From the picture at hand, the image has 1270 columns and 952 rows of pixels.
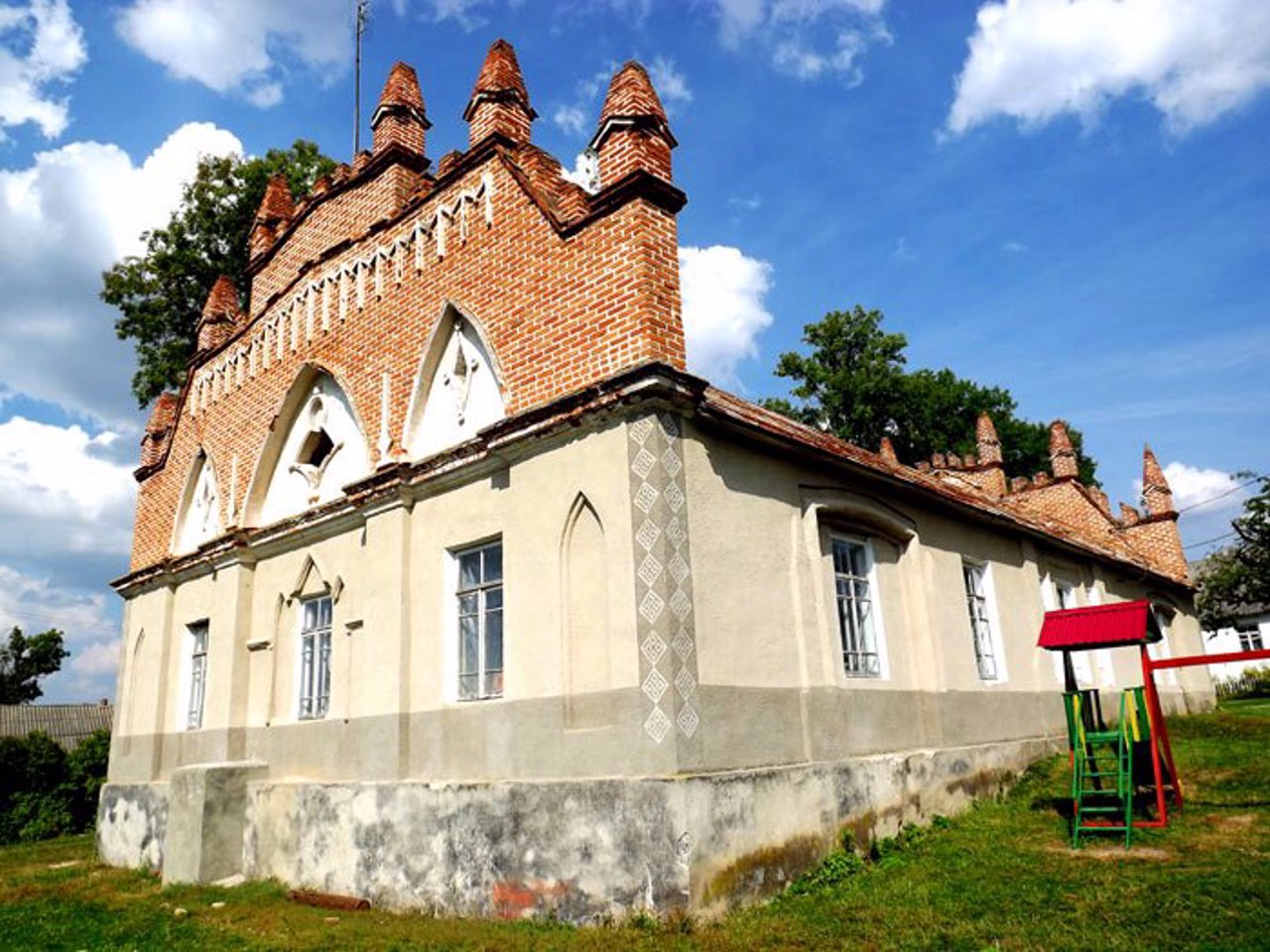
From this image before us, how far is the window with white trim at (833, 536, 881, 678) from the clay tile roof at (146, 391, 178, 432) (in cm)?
1339

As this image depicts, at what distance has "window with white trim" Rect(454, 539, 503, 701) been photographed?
9.11 meters

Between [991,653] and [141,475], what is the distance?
15442 millimetres

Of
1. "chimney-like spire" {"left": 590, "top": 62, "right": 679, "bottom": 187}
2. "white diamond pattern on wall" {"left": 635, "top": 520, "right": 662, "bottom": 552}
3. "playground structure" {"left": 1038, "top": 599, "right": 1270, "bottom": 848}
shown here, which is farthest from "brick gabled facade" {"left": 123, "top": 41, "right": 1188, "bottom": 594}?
"playground structure" {"left": 1038, "top": 599, "right": 1270, "bottom": 848}

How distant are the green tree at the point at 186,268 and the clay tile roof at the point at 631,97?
1719 cm

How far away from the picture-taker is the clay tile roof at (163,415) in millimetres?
17406

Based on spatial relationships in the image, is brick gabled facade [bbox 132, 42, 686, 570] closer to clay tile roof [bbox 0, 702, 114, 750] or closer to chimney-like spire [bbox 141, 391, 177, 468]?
chimney-like spire [bbox 141, 391, 177, 468]

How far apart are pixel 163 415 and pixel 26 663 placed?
40985 mm

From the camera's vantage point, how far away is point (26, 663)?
48.8 m

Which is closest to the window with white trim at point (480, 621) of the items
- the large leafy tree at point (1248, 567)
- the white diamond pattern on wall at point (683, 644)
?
the white diamond pattern on wall at point (683, 644)

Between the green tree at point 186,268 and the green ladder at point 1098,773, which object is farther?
the green tree at point 186,268

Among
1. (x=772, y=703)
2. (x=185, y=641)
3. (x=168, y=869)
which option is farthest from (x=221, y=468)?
(x=772, y=703)

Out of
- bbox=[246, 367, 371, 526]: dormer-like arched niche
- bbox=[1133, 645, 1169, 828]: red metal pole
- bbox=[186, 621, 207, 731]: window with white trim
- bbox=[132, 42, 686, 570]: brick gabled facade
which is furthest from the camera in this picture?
bbox=[186, 621, 207, 731]: window with white trim

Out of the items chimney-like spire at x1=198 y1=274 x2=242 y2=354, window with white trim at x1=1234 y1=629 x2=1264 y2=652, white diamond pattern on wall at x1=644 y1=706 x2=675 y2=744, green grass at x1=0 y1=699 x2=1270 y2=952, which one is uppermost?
chimney-like spire at x1=198 y1=274 x2=242 y2=354

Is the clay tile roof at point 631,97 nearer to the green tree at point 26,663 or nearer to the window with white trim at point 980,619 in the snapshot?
the window with white trim at point 980,619
